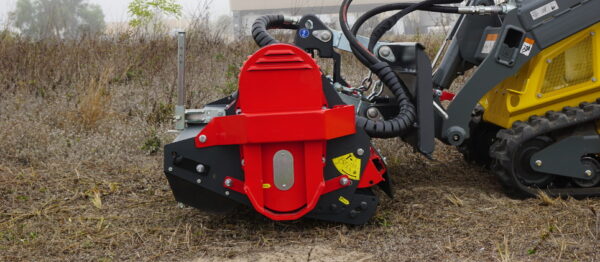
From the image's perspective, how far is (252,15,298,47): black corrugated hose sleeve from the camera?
3871 millimetres

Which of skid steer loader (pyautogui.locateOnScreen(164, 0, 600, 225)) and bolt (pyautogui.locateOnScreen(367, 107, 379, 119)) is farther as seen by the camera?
bolt (pyautogui.locateOnScreen(367, 107, 379, 119))

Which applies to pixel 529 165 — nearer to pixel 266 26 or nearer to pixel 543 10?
pixel 543 10

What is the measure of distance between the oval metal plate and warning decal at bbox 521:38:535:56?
4.95 ft

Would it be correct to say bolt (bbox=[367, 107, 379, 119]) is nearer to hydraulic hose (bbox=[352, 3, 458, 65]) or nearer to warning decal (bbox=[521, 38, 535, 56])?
hydraulic hose (bbox=[352, 3, 458, 65])

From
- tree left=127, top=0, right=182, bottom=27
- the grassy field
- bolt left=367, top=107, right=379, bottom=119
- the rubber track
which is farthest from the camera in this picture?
tree left=127, top=0, right=182, bottom=27

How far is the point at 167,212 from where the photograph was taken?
13.1ft

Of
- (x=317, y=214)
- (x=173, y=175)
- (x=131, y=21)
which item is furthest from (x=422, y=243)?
(x=131, y=21)

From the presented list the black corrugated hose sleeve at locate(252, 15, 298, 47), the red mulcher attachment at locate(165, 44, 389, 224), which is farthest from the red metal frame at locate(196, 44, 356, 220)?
the black corrugated hose sleeve at locate(252, 15, 298, 47)

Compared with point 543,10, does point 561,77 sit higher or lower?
lower

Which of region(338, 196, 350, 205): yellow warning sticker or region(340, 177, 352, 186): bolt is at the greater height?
region(340, 177, 352, 186): bolt

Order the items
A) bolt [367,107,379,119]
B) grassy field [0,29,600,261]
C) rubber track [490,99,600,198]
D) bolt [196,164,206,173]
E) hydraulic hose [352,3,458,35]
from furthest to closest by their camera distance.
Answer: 1. bolt [367,107,379,119]
2. hydraulic hose [352,3,458,35]
3. rubber track [490,99,600,198]
4. bolt [196,164,206,173]
5. grassy field [0,29,600,261]

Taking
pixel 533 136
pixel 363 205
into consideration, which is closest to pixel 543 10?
pixel 533 136

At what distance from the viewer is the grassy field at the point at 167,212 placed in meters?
3.31

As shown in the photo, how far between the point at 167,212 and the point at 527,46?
7.40ft
